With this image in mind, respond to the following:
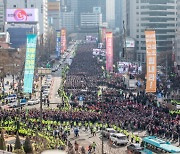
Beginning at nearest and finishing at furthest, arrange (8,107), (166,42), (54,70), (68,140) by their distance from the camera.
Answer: (68,140), (8,107), (54,70), (166,42)

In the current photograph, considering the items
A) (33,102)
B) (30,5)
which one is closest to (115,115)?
(33,102)

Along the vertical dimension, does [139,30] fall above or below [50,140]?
Answer: above

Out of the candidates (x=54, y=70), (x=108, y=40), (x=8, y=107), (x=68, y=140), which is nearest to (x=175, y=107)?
(x=68, y=140)

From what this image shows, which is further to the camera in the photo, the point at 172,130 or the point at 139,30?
the point at 139,30

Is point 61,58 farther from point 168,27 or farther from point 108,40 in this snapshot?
point 108,40

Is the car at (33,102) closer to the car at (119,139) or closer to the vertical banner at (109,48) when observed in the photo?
the vertical banner at (109,48)

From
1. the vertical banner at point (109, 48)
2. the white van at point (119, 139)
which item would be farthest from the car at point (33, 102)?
the white van at point (119, 139)

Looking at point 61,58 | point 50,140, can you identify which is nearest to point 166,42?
point 61,58

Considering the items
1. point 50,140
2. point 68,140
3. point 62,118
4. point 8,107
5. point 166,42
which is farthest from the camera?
point 166,42
